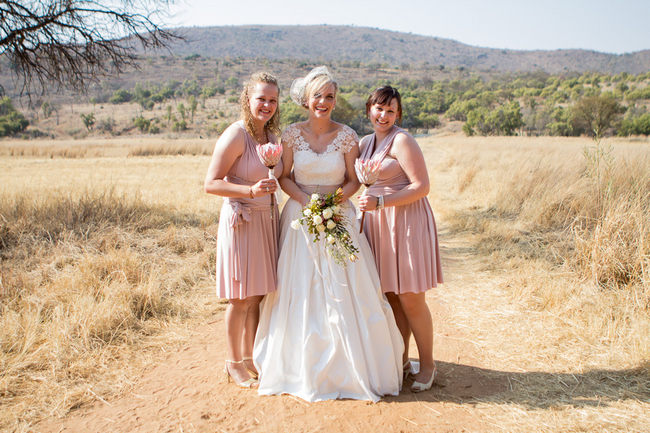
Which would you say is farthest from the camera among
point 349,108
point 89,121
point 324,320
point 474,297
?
point 89,121

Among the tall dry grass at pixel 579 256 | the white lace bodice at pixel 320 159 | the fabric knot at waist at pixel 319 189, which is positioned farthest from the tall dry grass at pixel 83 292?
the tall dry grass at pixel 579 256

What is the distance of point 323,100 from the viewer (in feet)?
12.2

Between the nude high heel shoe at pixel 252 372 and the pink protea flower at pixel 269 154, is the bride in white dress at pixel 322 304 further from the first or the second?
the pink protea flower at pixel 269 154

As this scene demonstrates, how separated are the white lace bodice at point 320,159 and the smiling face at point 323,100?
0.80ft

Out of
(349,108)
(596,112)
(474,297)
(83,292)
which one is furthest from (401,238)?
(349,108)

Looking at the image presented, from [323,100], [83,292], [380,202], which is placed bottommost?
[83,292]

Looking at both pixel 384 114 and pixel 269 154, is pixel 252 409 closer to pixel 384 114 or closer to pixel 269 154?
pixel 269 154

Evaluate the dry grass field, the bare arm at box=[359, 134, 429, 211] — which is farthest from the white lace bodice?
the dry grass field

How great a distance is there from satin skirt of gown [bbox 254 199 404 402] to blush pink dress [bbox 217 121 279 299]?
0.21 metres

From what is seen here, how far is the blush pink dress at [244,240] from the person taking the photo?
3715 millimetres

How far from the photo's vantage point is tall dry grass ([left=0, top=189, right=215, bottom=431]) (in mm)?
3832

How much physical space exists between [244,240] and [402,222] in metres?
1.32

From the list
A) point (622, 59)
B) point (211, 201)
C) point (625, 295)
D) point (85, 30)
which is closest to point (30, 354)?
point (625, 295)

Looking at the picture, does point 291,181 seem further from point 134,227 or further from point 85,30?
point 85,30
